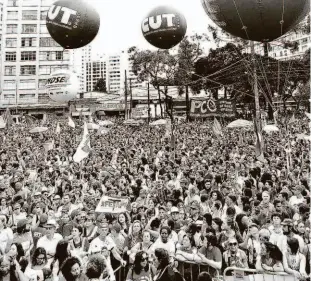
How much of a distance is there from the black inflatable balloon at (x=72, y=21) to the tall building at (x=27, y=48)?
6476 cm

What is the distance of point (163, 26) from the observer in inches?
319

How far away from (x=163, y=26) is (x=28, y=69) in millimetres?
67736

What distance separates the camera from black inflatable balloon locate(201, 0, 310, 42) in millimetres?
6172

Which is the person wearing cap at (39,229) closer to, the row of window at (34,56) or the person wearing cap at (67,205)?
the person wearing cap at (67,205)

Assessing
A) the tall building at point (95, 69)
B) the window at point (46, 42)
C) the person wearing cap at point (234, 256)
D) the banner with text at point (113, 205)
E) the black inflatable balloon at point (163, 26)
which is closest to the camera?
the person wearing cap at point (234, 256)

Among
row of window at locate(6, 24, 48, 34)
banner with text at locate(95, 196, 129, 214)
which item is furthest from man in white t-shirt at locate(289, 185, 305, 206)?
row of window at locate(6, 24, 48, 34)

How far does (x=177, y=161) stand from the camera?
50.3 feet

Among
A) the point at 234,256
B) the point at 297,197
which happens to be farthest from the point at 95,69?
the point at 234,256

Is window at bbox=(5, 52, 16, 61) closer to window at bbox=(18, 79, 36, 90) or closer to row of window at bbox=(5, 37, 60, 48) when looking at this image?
row of window at bbox=(5, 37, 60, 48)

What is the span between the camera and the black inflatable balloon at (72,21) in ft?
24.1

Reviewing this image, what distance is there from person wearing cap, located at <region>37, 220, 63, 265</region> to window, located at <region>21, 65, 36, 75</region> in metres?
68.7

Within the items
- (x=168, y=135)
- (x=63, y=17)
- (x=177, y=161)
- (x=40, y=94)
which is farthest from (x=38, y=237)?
(x=40, y=94)

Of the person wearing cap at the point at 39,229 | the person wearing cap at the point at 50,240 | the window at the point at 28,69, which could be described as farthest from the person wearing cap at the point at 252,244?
the window at the point at 28,69

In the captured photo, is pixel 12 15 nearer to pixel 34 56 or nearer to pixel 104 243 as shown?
pixel 34 56
